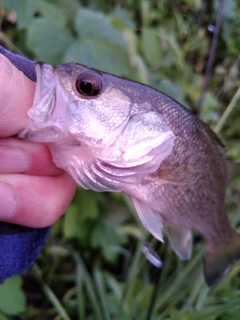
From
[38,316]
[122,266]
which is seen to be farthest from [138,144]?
[122,266]

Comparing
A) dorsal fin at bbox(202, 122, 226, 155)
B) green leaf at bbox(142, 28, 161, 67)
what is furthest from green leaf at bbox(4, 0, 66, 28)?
dorsal fin at bbox(202, 122, 226, 155)

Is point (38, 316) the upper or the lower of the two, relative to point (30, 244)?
lower

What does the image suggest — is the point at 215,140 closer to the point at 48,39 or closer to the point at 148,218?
the point at 148,218

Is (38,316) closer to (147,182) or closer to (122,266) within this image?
(122,266)

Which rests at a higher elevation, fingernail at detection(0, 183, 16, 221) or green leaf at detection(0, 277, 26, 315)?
fingernail at detection(0, 183, 16, 221)

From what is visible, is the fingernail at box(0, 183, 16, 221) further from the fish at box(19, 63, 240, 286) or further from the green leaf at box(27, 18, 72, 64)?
the green leaf at box(27, 18, 72, 64)

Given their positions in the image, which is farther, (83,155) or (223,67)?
(223,67)

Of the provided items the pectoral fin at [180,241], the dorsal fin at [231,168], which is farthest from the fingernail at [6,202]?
the dorsal fin at [231,168]
